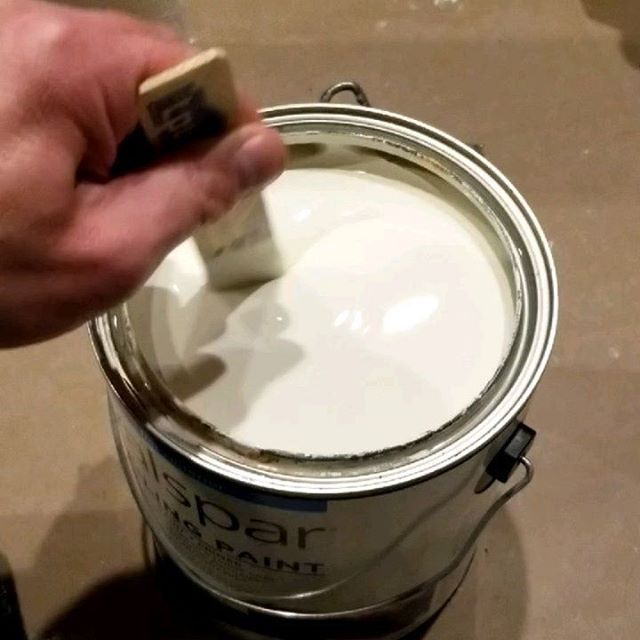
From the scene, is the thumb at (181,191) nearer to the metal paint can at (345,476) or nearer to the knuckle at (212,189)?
the knuckle at (212,189)

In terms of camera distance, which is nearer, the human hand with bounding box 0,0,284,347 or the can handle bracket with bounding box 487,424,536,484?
the human hand with bounding box 0,0,284,347

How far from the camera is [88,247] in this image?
51cm

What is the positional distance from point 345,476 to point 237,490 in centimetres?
7

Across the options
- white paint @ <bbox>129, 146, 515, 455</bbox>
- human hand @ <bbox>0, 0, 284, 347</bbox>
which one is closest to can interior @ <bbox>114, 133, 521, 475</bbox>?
white paint @ <bbox>129, 146, 515, 455</bbox>

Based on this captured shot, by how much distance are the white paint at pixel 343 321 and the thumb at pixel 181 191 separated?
0.12 m

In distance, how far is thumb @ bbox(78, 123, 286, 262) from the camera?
1.71 feet

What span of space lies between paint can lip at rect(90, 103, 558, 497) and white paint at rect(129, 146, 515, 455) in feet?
0.07

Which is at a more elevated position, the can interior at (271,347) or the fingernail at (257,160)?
the fingernail at (257,160)

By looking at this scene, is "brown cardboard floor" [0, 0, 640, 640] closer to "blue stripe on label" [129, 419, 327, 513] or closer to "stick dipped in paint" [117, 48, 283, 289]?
"stick dipped in paint" [117, 48, 283, 289]

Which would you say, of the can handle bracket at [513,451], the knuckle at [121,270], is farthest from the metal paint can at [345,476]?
the knuckle at [121,270]

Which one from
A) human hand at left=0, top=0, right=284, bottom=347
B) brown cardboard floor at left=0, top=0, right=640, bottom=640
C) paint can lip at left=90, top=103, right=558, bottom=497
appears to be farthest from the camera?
brown cardboard floor at left=0, top=0, right=640, bottom=640

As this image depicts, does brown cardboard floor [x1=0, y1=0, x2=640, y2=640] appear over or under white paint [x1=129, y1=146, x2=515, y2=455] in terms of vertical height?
under

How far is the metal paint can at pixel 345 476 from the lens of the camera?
61 centimetres

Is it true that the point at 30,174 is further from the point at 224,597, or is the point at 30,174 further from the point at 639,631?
the point at 639,631
